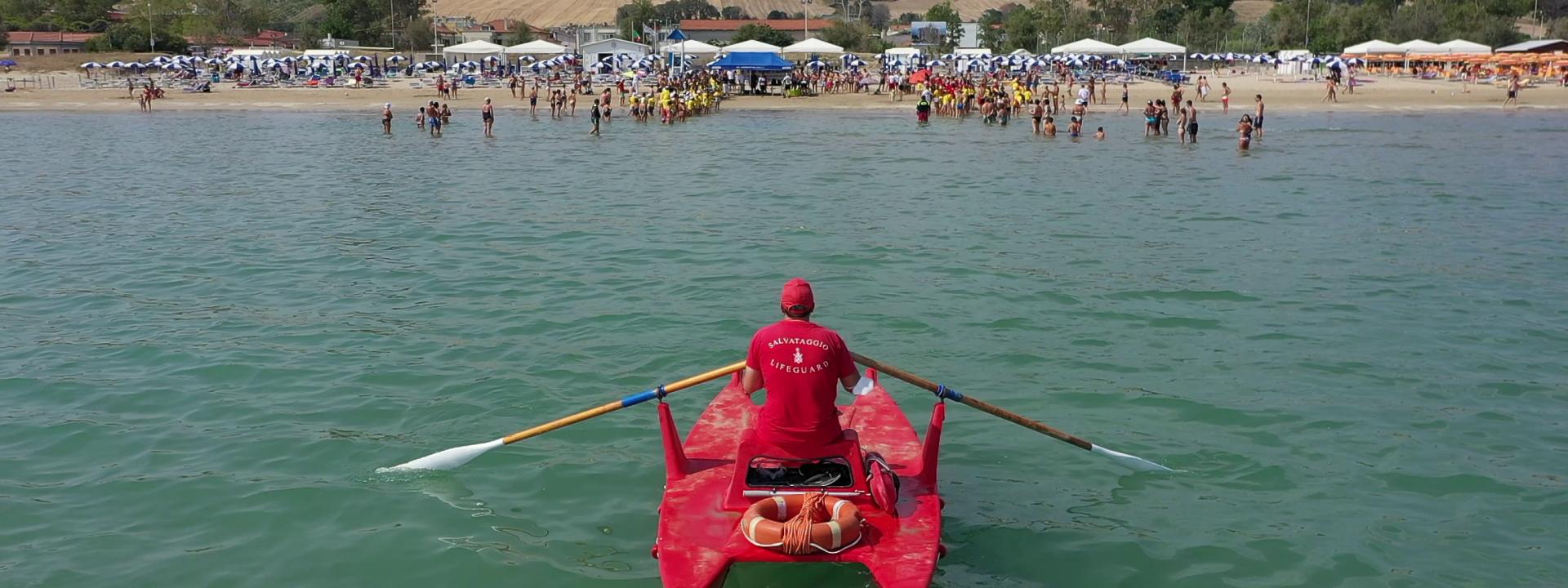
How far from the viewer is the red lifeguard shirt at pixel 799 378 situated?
260 inches

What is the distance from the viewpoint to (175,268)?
55.1 ft

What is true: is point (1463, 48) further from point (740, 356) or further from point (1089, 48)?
point (740, 356)

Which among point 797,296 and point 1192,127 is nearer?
point 797,296

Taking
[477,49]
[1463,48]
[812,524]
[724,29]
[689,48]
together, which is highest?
[724,29]

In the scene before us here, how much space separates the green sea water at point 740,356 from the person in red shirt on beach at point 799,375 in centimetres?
98

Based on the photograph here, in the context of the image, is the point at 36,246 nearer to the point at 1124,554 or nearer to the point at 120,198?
the point at 120,198

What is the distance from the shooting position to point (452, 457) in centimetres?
880

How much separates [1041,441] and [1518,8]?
96636 mm

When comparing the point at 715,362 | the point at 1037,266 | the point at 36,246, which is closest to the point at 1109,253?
the point at 1037,266

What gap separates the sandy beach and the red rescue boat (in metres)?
41.8

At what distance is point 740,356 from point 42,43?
98324mm

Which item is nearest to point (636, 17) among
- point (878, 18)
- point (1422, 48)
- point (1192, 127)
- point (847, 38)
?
point (847, 38)

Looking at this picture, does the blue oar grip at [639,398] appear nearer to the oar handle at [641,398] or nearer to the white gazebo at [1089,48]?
the oar handle at [641,398]

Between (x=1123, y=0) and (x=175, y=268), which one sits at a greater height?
(x=1123, y=0)
